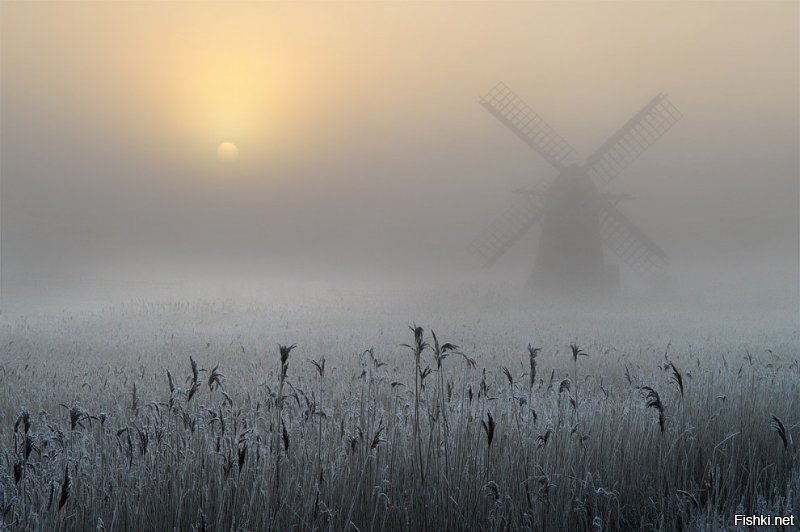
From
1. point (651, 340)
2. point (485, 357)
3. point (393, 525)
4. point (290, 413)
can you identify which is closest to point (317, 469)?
point (393, 525)

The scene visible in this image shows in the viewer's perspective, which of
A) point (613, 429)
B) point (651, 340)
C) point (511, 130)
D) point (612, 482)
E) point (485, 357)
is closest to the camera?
point (612, 482)

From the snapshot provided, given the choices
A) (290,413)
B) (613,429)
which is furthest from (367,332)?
(613,429)

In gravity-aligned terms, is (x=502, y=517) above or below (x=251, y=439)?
below

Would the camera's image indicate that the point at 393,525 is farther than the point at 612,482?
No

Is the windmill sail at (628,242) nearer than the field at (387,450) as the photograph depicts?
No

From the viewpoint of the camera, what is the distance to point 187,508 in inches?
156

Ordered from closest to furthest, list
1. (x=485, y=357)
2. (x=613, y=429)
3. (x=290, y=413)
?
(x=613, y=429) → (x=290, y=413) → (x=485, y=357)

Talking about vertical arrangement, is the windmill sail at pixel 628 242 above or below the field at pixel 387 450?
above

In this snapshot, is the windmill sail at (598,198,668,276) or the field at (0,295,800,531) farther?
the windmill sail at (598,198,668,276)

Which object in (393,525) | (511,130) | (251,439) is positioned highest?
(511,130)

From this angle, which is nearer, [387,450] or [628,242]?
[387,450]

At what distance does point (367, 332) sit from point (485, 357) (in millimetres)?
4646

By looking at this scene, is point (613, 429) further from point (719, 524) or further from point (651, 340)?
point (651, 340)

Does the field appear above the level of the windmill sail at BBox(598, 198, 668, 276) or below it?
below
